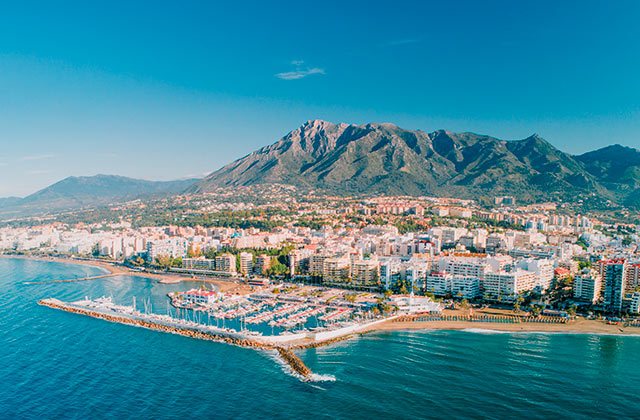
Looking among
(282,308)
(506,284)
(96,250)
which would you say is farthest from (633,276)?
(96,250)

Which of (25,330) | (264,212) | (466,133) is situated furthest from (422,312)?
(466,133)

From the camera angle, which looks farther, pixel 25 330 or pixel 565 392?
pixel 25 330

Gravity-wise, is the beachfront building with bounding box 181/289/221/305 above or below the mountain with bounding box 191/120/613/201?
below

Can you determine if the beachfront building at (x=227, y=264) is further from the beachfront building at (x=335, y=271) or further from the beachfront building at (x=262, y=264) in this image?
the beachfront building at (x=335, y=271)

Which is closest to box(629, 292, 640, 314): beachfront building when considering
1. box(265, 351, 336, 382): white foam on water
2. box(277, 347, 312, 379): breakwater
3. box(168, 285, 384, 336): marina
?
box(168, 285, 384, 336): marina

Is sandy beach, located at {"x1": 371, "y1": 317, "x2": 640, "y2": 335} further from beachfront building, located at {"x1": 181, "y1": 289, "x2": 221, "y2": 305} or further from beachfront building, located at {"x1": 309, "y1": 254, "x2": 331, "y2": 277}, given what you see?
beachfront building, located at {"x1": 309, "y1": 254, "x2": 331, "y2": 277}

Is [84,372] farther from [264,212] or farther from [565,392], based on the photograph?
[264,212]

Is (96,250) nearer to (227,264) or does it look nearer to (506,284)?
(227,264)
